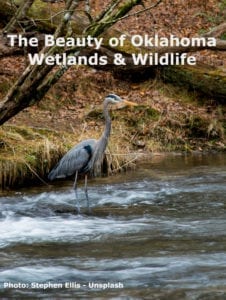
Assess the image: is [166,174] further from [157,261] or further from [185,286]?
[185,286]

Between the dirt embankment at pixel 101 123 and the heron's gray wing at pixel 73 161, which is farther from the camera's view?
the dirt embankment at pixel 101 123

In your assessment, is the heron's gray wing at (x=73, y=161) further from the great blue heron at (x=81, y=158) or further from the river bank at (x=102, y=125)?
the river bank at (x=102, y=125)

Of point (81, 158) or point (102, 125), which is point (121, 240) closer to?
point (81, 158)

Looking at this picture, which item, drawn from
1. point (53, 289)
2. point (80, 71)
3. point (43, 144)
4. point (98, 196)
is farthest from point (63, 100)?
point (53, 289)

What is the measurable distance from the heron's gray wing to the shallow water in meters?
0.36

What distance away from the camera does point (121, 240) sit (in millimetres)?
7133

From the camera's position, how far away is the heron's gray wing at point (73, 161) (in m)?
9.75

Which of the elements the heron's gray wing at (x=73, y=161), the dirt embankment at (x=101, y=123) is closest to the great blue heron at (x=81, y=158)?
the heron's gray wing at (x=73, y=161)

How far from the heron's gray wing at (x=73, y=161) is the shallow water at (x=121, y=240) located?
359mm

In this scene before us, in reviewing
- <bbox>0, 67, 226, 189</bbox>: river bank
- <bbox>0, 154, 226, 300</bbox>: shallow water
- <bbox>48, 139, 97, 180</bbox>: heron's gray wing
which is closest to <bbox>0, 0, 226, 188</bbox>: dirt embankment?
<bbox>0, 67, 226, 189</bbox>: river bank

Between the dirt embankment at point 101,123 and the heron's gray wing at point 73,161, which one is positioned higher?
the dirt embankment at point 101,123

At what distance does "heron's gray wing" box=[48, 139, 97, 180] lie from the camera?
9.75 metres

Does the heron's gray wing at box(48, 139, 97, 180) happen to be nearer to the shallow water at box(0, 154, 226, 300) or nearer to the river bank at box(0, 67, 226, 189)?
the shallow water at box(0, 154, 226, 300)

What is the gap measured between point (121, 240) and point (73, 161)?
9.31 ft
